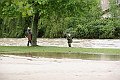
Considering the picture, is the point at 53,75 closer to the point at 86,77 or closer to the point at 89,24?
the point at 86,77

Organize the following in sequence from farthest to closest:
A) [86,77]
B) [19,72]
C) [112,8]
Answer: [112,8] < [19,72] < [86,77]

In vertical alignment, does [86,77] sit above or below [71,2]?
below

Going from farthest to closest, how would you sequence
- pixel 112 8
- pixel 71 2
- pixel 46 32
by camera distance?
pixel 112 8 < pixel 46 32 < pixel 71 2

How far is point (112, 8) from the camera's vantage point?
74750mm

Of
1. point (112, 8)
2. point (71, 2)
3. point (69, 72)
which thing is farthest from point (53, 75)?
point (112, 8)

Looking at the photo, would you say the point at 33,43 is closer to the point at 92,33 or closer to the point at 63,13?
the point at 63,13

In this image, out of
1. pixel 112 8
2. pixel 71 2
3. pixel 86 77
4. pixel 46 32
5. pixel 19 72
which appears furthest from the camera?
pixel 112 8

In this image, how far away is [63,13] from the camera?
125ft

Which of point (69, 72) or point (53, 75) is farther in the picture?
point (69, 72)

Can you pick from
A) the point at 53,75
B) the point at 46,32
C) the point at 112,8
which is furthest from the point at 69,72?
the point at 112,8

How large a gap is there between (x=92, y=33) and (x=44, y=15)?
3202cm

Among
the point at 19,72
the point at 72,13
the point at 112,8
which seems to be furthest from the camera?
the point at 112,8

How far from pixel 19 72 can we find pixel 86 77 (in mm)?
2973

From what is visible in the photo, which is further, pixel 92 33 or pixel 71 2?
pixel 92 33
